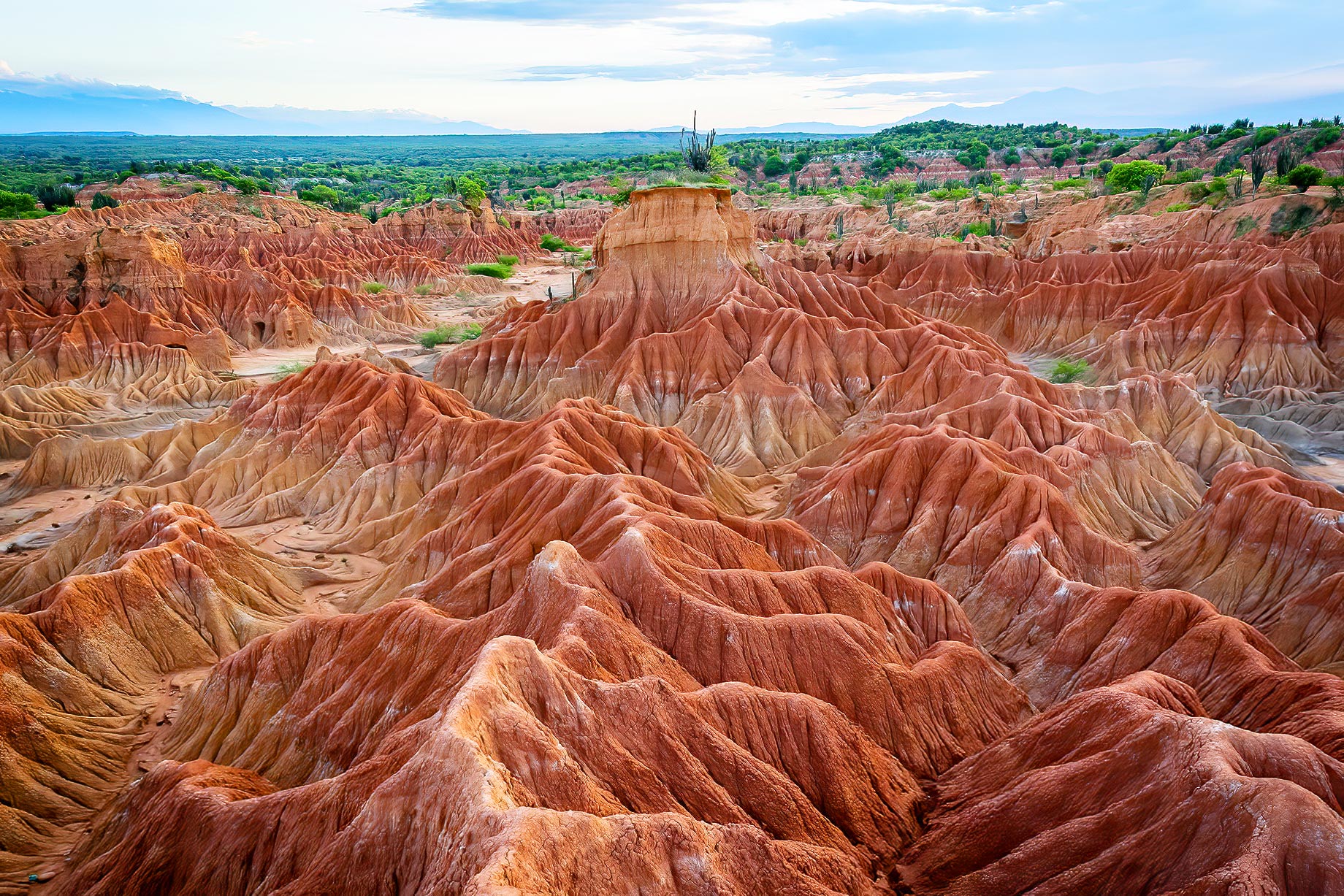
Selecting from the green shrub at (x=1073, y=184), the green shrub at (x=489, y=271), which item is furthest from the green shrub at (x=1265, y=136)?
the green shrub at (x=489, y=271)

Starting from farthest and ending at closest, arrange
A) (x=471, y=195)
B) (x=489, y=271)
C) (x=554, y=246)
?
(x=471, y=195) → (x=554, y=246) → (x=489, y=271)

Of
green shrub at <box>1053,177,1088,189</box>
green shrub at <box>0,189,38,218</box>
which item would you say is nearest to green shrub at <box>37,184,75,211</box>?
green shrub at <box>0,189,38,218</box>

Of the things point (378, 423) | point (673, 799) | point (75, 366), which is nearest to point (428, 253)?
point (75, 366)

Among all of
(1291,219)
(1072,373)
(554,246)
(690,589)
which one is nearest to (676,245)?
(1072,373)

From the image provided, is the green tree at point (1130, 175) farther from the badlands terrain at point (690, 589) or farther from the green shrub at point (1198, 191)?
the badlands terrain at point (690, 589)

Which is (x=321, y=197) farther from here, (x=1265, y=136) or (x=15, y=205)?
(x=1265, y=136)

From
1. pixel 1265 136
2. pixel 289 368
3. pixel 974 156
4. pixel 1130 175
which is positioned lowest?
pixel 289 368

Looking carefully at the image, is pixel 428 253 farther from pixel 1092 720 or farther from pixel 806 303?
pixel 1092 720
